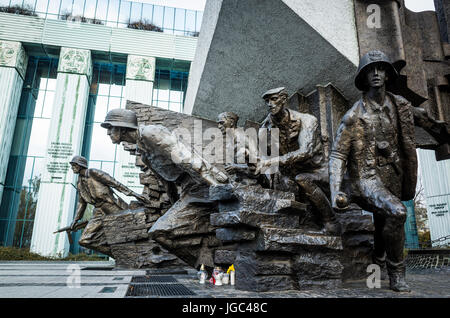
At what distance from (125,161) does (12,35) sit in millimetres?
9548

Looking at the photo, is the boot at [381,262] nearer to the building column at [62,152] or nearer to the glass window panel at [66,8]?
the building column at [62,152]

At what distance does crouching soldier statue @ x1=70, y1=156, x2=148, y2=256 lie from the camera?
729 cm

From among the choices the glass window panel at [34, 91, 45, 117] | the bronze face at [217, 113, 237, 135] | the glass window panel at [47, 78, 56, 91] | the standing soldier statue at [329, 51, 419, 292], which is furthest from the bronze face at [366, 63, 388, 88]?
the glass window panel at [47, 78, 56, 91]

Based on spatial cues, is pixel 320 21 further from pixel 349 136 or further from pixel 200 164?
pixel 200 164

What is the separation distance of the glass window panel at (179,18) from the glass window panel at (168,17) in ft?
0.82

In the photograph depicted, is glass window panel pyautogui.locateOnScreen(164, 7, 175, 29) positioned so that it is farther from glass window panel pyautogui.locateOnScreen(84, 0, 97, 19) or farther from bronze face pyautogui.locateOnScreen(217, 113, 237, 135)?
bronze face pyautogui.locateOnScreen(217, 113, 237, 135)

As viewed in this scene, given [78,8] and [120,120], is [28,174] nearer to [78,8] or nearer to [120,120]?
[78,8]

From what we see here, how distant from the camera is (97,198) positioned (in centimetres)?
792

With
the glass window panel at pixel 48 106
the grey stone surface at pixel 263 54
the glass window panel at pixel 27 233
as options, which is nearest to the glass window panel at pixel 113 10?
the glass window panel at pixel 48 106

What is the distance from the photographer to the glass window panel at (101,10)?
2038cm

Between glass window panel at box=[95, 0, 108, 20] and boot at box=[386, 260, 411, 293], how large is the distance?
21.5 meters

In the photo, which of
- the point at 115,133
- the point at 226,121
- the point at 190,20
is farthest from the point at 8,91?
the point at 226,121

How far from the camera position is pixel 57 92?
59.2ft
